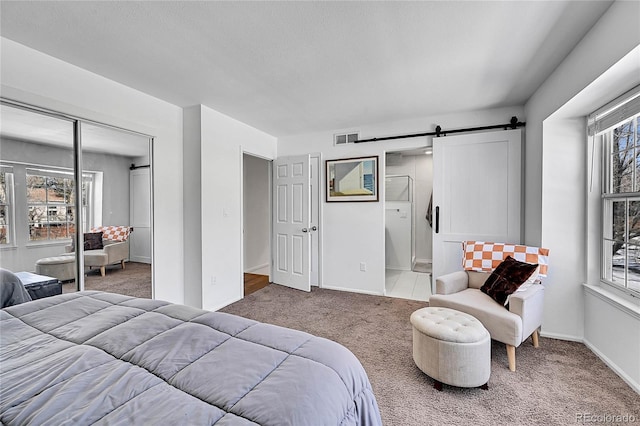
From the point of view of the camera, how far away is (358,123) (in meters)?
3.85

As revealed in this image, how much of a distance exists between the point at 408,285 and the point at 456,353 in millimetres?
2605

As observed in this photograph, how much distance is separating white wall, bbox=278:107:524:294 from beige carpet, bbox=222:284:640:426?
3.53ft

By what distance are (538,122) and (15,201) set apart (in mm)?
4439

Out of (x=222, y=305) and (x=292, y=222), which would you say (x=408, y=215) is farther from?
(x=222, y=305)

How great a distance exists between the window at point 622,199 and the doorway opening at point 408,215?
269cm

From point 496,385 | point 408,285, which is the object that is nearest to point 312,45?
point 496,385

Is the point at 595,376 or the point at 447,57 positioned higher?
the point at 447,57

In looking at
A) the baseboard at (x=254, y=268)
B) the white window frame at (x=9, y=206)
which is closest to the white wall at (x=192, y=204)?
the white window frame at (x=9, y=206)

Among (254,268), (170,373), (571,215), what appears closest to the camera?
(170,373)

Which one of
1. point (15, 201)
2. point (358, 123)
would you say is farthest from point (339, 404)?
point (358, 123)

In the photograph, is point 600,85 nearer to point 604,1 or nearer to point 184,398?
point 604,1

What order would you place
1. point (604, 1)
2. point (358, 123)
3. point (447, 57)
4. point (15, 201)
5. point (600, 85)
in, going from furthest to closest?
point (358, 123), point (447, 57), point (15, 201), point (600, 85), point (604, 1)

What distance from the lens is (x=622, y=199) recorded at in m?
2.09

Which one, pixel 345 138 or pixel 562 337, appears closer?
pixel 562 337
